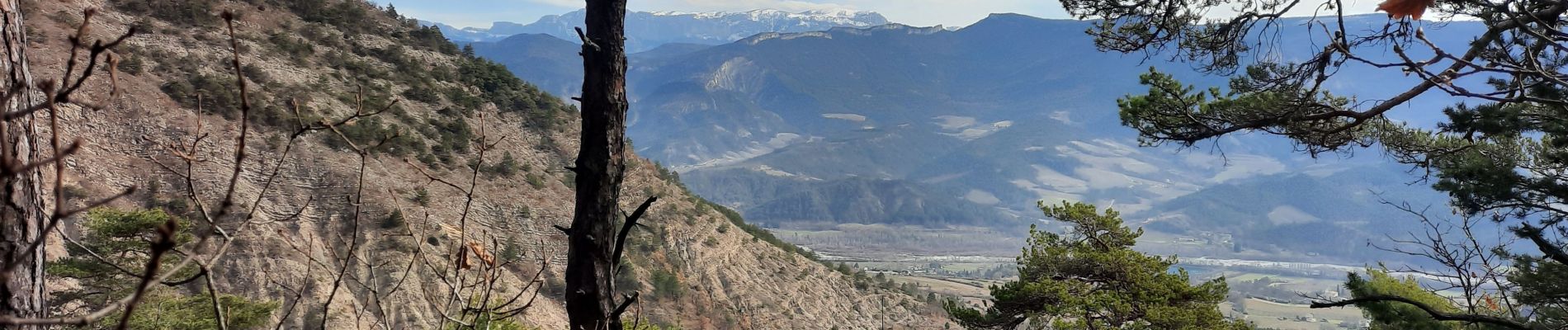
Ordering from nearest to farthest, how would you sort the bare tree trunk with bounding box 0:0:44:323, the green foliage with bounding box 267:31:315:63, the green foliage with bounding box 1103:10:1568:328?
1. the bare tree trunk with bounding box 0:0:44:323
2. the green foliage with bounding box 1103:10:1568:328
3. the green foliage with bounding box 267:31:315:63

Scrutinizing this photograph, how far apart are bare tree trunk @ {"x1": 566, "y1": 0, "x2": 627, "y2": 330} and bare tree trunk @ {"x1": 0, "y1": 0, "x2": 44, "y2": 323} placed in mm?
1332

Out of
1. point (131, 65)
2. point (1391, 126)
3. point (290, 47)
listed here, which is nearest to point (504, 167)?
point (290, 47)

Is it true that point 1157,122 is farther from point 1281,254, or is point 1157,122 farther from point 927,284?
point 1281,254

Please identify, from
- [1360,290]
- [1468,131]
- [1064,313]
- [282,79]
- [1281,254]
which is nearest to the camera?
[1468,131]

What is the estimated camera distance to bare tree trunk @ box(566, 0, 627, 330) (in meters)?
2.61

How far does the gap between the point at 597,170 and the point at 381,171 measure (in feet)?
60.5

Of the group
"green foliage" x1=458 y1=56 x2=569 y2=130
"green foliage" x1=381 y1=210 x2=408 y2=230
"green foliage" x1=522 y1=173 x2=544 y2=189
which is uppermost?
"green foliage" x1=458 y1=56 x2=569 y2=130

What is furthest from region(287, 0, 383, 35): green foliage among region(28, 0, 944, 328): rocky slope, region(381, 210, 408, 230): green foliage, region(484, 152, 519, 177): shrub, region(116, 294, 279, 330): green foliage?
region(116, 294, 279, 330): green foliage

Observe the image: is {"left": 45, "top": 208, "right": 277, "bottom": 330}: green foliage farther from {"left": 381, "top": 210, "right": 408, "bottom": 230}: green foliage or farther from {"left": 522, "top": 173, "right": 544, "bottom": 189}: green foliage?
{"left": 522, "top": 173, "right": 544, "bottom": 189}: green foliage

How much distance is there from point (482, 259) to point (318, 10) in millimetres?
28700

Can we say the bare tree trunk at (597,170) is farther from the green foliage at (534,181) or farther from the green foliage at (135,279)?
the green foliage at (534,181)

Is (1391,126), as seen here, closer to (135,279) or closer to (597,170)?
(597,170)

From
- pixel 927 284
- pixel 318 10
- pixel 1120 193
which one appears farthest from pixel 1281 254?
pixel 318 10

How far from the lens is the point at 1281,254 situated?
13188 cm
